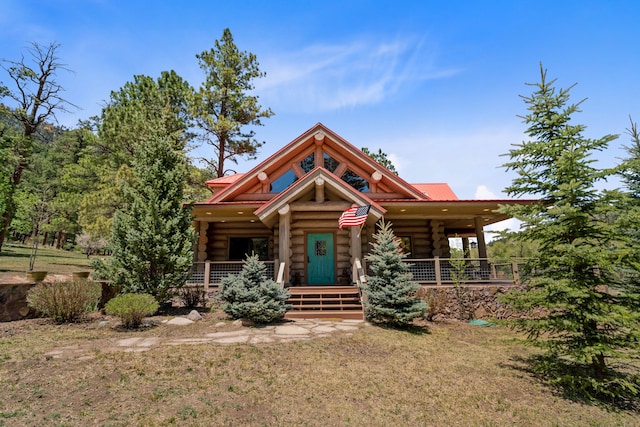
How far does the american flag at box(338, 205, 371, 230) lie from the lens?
1088cm

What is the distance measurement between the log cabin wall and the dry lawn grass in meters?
8.93

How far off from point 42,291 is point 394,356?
953 cm

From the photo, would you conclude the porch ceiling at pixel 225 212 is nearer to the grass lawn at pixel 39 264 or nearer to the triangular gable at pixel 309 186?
the triangular gable at pixel 309 186

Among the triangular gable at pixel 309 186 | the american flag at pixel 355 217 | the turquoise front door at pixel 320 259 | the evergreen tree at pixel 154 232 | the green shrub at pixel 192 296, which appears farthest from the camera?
the turquoise front door at pixel 320 259

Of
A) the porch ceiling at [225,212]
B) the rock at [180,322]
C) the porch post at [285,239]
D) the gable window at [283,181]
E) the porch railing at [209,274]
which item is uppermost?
the gable window at [283,181]

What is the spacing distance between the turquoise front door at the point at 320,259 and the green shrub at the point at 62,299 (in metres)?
7.94

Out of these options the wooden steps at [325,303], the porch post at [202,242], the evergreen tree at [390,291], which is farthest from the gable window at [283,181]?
the evergreen tree at [390,291]

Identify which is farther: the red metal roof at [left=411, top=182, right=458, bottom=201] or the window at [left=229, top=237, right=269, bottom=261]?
the red metal roof at [left=411, top=182, right=458, bottom=201]

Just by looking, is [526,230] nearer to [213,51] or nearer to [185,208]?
[185,208]

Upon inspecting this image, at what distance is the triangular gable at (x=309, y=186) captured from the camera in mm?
12016

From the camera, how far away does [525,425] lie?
4.21 meters

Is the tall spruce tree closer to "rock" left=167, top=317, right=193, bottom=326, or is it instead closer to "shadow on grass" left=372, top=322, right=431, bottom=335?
"shadow on grass" left=372, top=322, right=431, bottom=335

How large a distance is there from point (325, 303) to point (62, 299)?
7.84 m

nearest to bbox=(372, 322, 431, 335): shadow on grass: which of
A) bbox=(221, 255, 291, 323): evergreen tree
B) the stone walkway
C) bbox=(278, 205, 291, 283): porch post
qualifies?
the stone walkway
